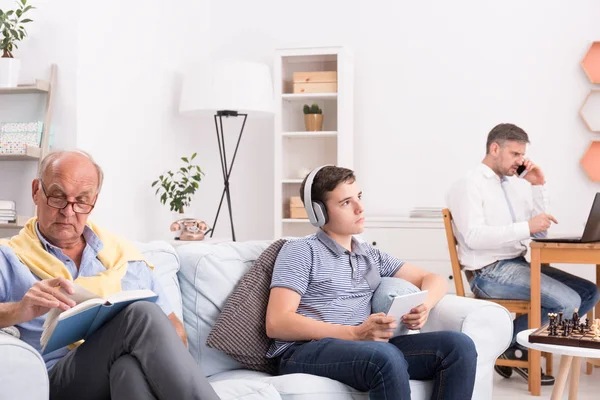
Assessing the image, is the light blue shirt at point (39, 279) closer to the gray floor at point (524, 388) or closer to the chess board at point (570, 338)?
the chess board at point (570, 338)

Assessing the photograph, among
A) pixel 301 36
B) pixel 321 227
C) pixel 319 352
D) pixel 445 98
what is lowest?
pixel 319 352

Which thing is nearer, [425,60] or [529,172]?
[529,172]

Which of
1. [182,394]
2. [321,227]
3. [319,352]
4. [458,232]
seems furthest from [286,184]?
[182,394]

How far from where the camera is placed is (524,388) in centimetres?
374

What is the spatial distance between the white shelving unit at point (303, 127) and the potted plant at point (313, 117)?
5 cm

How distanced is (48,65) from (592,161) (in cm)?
330

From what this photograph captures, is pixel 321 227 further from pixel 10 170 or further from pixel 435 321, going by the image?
pixel 10 170

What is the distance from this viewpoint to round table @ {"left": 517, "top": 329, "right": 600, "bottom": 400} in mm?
2512

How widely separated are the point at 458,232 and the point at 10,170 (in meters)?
2.35

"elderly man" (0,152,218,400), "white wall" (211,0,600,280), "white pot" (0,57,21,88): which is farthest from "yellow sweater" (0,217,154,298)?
"white wall" (211,0,600,280)

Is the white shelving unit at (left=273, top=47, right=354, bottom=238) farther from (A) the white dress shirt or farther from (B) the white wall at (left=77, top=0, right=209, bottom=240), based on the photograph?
(A) the white dress shirt

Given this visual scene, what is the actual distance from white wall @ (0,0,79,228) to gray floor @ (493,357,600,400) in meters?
2.44

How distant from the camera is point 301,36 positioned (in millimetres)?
5609

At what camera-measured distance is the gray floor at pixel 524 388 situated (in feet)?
11.7
